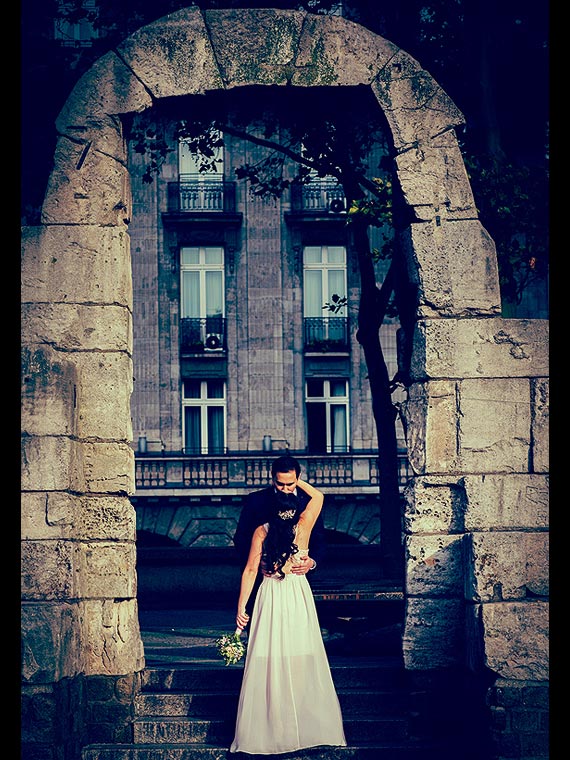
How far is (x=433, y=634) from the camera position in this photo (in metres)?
9.24

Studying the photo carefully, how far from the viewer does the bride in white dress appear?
28.2 ft

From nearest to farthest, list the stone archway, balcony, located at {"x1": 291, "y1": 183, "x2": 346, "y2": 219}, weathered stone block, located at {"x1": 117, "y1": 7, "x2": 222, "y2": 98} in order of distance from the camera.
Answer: the stone archway
weathered stone block, located at {"x1": 117, "y1": 7, "x2": 222, "y2": 98}
balcony, located at {"x1": 291, "y1": 183, "x2": 346, "y2": 219}

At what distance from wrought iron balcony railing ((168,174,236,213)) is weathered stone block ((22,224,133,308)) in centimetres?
2034

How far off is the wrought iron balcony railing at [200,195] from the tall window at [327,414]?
476cm

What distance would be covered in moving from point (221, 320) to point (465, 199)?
66.7 feet

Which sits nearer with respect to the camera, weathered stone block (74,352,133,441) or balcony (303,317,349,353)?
weathered stone block (74,352,133,441)

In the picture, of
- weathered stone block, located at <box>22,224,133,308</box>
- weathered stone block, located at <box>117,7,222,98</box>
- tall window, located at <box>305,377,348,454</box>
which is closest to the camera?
weathered stone block, located at <box>22,224,133,308</box>

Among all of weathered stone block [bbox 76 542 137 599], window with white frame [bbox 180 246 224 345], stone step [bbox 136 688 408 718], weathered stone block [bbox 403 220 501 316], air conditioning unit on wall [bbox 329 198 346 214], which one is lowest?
stone step [bbox 136 688 408 718]

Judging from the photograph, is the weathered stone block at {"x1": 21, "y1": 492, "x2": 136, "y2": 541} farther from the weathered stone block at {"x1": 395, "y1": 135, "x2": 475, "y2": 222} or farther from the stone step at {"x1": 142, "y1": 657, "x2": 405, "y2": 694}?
the weathered stone block at {"x1": 395, "y1": 135, "x2": 475, "y2": 222}

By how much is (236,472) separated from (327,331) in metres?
4.12

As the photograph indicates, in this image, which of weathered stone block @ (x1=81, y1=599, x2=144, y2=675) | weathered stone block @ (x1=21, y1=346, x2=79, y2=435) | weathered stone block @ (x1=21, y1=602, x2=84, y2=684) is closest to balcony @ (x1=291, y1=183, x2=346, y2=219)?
weathered stone block @ (x1=21, y1=346, x2=79, y2=435)

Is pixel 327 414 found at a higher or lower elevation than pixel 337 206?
lower

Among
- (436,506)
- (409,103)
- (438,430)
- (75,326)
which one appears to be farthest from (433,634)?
(409,103)

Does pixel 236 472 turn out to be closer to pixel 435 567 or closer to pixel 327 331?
pixel 327 331
